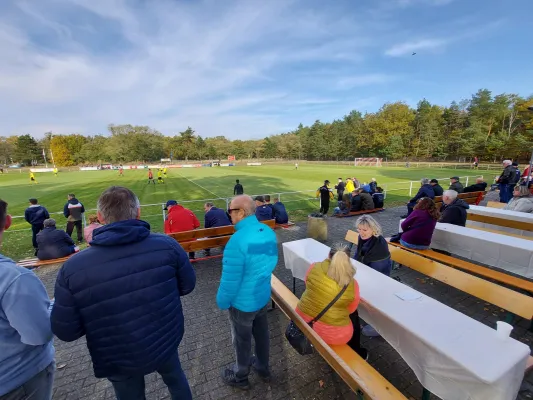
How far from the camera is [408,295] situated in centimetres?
300

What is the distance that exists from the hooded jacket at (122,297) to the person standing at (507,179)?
14.1 metres

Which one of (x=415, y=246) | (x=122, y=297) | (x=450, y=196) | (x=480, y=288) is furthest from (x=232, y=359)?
(x=450, y=196)

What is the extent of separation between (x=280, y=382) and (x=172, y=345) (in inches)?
65.1

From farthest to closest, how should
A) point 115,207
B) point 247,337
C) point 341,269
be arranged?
1. point 247,337
2. point 341,269
3. point 115,207

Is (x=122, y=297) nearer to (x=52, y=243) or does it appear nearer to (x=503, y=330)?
(x=503, y=330)

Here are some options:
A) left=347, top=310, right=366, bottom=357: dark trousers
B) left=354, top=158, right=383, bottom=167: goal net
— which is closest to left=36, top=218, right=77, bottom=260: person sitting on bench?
left=347, top=310, right=366, bottom=357: dark trousers

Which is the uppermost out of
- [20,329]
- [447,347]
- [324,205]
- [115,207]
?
[115,207]

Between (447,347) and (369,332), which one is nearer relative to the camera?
(447,347)

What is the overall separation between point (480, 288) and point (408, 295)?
Result: 1.42 m

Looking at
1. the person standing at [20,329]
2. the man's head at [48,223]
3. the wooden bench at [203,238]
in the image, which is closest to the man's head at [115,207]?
the person standing at [20,329]

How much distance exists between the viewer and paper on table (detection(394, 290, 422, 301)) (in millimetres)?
2934

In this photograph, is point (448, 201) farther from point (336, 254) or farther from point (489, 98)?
point (489, 98)

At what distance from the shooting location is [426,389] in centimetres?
247

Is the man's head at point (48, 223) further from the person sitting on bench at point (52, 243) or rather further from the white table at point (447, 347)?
the white table at point (447, 347)
